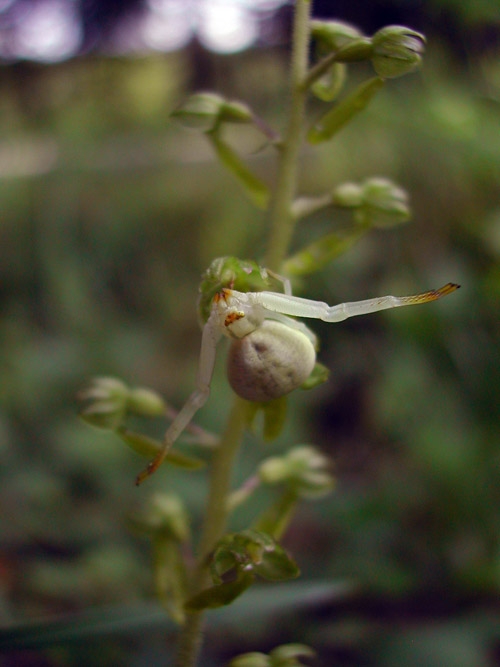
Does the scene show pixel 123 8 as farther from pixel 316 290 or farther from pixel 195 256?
pixel 316 290

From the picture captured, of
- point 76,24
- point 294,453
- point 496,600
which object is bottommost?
point 496,600

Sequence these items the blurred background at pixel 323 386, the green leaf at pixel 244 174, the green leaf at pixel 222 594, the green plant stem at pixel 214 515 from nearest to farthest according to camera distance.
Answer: the green leaf at pixel 222 594 < the green plant stem at pixel 214 515 < the green leaf at pixel 244 174 < the blurred background at pixel 323 386

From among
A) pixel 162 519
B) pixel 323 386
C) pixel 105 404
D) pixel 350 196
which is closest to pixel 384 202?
pixel 350 196

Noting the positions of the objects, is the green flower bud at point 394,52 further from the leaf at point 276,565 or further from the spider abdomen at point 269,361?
the leaf at point 276,565

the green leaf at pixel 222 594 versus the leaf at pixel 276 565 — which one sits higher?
the leaf at pixel 276 565

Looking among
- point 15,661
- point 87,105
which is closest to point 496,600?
point 15,661

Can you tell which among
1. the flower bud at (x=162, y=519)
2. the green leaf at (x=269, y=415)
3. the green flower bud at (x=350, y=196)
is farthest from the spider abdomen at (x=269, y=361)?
the flower bud at (x=162, y=519)

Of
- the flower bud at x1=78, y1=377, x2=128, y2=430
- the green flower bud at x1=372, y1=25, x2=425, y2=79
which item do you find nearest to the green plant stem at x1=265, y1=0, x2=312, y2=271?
the green flower bud at x1=372, y1=25, x2=425, y2=79
